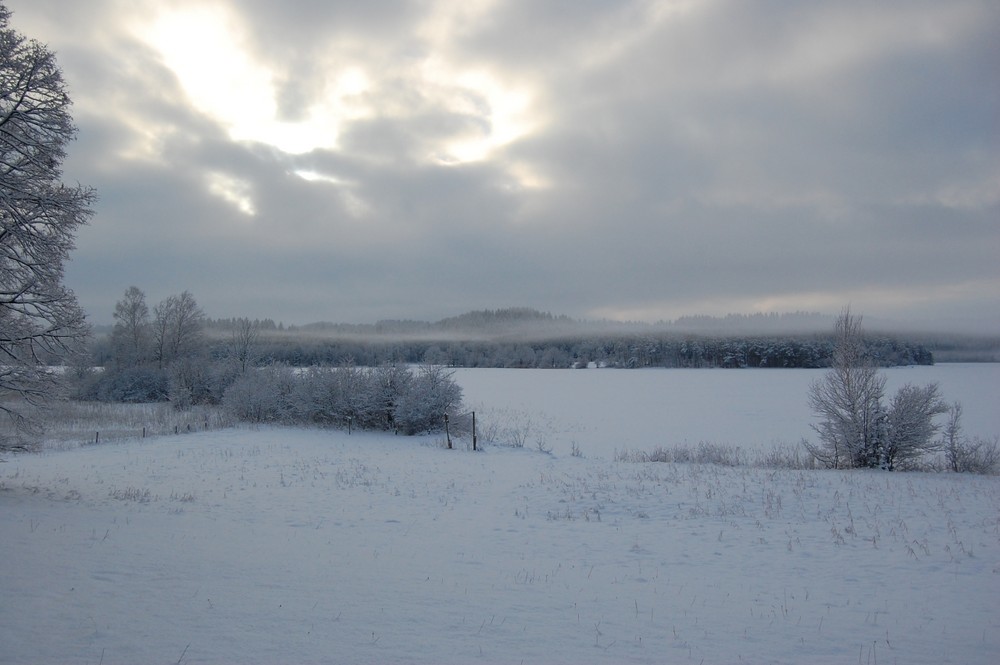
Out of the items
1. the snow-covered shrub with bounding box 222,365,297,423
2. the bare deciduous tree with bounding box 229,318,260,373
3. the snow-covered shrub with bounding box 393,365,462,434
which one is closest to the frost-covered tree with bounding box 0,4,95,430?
the snow-covered shrub with bounding box 393,365,462,434

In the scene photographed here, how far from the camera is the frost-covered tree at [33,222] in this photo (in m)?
10.7

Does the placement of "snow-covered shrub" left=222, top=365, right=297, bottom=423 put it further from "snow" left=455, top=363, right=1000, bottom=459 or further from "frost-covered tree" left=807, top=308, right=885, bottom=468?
"frost-covered tree" left=807, top=308, right=885, bottom=468

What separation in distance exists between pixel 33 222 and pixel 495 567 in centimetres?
1133

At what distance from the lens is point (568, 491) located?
16.0 m

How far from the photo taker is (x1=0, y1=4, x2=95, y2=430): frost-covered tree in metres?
10.7

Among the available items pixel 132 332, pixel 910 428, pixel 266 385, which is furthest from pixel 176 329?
pixel 910 428

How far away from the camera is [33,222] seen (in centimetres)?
1116

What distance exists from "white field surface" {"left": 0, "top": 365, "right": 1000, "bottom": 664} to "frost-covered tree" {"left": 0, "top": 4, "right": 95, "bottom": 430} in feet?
10.8

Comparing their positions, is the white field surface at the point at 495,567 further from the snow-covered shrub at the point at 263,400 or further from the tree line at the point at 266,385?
the snow-covered shrub at the point at 263,400

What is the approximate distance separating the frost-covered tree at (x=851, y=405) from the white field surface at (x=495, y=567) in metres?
4.72

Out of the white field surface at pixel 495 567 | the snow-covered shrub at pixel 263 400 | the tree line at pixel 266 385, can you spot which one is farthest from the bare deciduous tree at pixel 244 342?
the white field surface at pixel 495 567

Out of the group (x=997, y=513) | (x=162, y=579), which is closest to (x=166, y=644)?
(x=162, y=579)

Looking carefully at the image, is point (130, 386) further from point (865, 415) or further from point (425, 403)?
point (865, 415)

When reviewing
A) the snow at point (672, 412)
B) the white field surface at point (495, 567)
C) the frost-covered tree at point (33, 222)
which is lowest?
the snow at point (672, 412)
